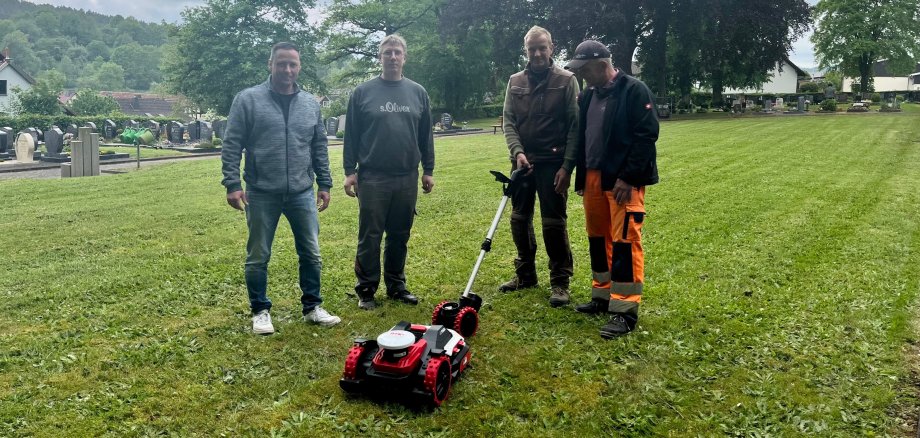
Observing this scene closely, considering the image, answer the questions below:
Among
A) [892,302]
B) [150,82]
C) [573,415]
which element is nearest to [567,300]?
[573,415]

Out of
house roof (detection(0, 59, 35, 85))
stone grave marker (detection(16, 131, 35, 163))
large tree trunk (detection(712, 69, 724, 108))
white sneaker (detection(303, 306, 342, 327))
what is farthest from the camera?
house roof (detection(0, 59, 35, 85))

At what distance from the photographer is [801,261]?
22.3 feet

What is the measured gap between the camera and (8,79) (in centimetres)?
6066

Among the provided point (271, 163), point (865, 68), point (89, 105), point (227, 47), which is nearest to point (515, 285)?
point (271, 163)

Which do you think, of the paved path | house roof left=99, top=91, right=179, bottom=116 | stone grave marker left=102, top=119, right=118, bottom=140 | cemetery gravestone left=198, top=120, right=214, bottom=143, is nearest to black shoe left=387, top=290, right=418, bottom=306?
the paved path

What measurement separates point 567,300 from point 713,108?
155 ft

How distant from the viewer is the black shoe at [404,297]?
564 centimetres

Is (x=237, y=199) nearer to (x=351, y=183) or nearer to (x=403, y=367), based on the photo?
(x=351, y=183)

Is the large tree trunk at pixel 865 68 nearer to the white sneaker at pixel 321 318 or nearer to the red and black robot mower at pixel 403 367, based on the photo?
the white sneaker at pixel 321 318

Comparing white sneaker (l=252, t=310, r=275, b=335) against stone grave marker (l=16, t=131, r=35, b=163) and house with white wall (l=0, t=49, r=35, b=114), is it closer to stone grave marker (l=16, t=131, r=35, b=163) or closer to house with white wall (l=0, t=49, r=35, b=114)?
stone grave marker (l=16, t=131, r=35, b=163)

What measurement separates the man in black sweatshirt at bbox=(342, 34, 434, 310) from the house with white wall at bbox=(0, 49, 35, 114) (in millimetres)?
66305

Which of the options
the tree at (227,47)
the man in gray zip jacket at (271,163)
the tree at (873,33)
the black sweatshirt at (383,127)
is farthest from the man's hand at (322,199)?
the tree at (873,33)

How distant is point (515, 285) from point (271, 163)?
2.49 metres

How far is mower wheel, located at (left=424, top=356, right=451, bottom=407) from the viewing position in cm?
356
